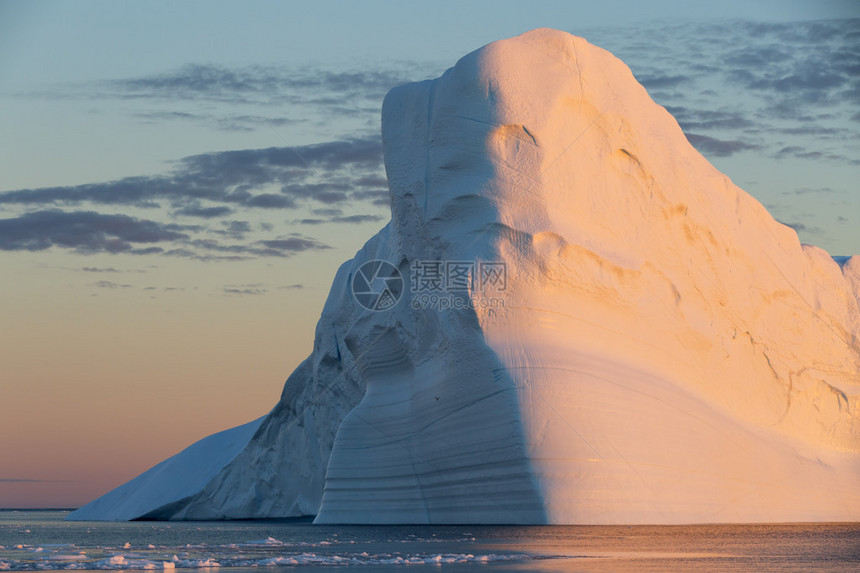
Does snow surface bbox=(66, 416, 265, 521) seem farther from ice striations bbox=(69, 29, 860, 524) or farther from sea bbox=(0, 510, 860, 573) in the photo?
sea bbox=(0, 510, 860, 573)

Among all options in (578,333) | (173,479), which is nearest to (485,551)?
(578,333)

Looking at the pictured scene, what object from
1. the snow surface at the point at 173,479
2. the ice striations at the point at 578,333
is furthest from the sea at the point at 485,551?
the snow surface at the point at 173,479

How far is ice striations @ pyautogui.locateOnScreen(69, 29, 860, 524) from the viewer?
62.2 ft

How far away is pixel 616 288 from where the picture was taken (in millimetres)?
21156

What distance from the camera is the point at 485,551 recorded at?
1372 cm

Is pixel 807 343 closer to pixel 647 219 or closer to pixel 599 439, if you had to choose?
pixel 647 219

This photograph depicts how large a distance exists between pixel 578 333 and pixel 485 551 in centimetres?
724

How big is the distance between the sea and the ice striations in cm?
114

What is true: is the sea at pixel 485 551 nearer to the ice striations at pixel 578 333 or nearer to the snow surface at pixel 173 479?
the ice striations at pixel 578 333

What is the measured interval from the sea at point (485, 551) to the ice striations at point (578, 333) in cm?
114

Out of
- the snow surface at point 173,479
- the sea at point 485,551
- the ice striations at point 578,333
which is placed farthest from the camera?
the snow surface at point 173,479

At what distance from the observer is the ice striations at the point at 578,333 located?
1895cm

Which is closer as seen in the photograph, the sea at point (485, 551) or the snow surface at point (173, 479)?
the sea at point (485, 551)

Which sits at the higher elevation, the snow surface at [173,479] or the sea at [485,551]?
the sea at [485,551]
